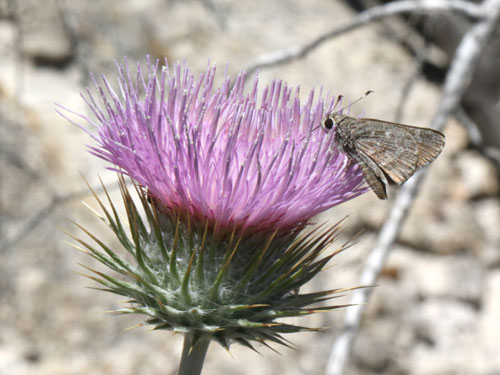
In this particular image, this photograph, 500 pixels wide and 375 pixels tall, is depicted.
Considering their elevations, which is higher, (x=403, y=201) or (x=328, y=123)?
(x=403, y=201)

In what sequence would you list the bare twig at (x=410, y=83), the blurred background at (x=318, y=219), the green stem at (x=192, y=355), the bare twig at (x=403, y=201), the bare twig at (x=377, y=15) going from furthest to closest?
1. the blurred background at (x=318, y=219)
2. the bare twig at (x=410, y=83)
3. the bare twig at (x=377, y=15)
4. the bare twig at (x=403, y=201)
5. the green stem at (x=192, y=355)

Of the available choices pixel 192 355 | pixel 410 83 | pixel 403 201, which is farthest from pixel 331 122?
pixel 410 83

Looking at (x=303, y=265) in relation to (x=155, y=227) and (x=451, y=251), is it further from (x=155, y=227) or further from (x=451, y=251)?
(x=451, y=251)

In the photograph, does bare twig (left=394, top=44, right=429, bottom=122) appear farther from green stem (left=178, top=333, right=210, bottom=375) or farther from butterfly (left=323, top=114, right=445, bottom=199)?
green stem (left=178, top=333, right=210, bottom=375)

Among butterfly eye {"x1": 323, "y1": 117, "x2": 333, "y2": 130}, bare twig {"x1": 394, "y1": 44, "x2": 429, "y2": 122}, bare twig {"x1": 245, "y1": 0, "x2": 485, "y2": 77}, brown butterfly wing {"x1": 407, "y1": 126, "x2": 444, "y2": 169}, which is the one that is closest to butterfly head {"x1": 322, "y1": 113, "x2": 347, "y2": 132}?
butterfly eye {"x1": 323, "y1": 117, "x2": 333, "y2": 130}

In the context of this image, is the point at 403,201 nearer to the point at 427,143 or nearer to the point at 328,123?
the point at 427,143

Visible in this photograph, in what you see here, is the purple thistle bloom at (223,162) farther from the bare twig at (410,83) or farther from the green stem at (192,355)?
the bare twig at (410,83)

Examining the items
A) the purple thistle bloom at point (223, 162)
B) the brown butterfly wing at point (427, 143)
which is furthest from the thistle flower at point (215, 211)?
the brown butterfly wing at point (427, 143)
